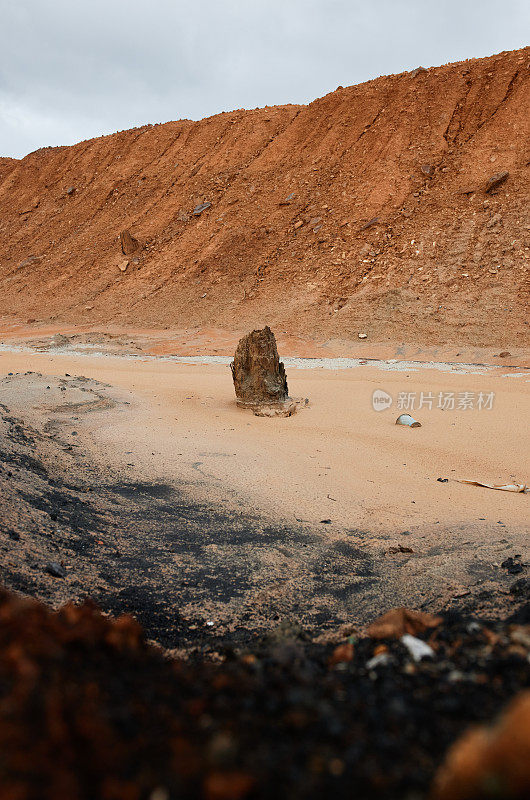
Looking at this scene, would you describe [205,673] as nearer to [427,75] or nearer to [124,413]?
[124,413]

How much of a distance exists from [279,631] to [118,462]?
10.8ft

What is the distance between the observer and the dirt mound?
1712 cm

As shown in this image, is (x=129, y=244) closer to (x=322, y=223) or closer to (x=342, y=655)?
(x=322, y=223)

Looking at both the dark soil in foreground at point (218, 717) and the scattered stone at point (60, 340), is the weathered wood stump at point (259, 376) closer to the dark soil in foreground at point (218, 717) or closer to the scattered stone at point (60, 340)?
the dark soil in foreground at point (218, 717)

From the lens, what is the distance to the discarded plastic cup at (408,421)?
23.4 ft

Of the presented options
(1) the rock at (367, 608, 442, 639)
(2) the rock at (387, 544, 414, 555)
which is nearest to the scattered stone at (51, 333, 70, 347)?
(2) the rock at (387, 544, 414, 555)

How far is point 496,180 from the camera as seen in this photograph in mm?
18422

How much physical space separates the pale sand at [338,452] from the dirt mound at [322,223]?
27.1ft

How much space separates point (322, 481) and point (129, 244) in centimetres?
2173

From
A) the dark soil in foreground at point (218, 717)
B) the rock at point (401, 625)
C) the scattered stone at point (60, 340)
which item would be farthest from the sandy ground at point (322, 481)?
the scattered stone at point (60, 340)

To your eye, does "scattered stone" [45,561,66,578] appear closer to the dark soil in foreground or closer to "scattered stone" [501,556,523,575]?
the dark soil in foreground

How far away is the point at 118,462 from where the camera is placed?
17.0 feet

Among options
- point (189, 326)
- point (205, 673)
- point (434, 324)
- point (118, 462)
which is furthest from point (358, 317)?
point (205, 673)

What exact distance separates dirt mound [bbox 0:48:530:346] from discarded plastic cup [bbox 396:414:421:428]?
28.7ft
